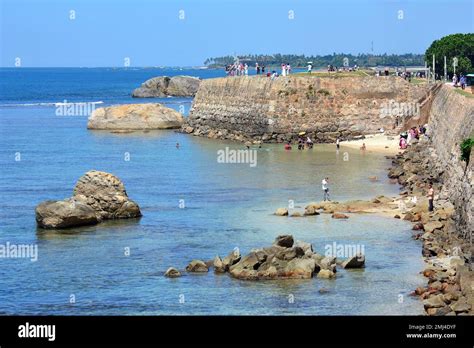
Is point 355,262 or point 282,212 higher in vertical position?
point 282,212

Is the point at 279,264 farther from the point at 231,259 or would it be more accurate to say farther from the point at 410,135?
the point at 410,135

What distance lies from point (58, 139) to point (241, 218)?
41880 millimetres

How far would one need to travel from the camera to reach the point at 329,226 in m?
38.0

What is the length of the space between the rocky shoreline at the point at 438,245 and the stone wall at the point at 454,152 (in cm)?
29

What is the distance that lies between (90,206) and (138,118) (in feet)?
153

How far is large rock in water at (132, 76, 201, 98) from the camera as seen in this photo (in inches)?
5650

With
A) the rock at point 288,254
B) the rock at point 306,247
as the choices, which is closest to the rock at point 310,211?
the rock at point 306,247

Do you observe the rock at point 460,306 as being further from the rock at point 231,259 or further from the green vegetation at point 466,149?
the green vegetation at point 466,149

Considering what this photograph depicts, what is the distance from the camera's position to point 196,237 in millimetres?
36750

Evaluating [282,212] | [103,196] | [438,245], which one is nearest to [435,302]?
[438,245]

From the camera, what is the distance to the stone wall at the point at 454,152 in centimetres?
3300

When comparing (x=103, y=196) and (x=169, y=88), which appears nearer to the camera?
(x=103, y=196)

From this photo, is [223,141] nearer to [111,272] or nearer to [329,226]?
[329,226]

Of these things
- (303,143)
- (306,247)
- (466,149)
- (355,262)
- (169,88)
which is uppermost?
(169,88)
